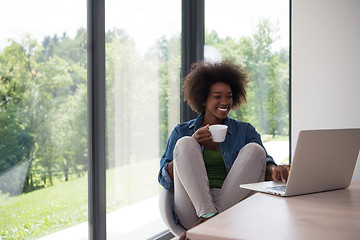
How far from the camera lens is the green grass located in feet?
6.06

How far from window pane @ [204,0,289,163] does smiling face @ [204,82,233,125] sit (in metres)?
0.81

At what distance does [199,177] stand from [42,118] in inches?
32.7

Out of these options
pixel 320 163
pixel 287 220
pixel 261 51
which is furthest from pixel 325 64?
Result: pixel 287 220

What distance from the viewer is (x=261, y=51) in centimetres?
327

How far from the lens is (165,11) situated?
3115 mm

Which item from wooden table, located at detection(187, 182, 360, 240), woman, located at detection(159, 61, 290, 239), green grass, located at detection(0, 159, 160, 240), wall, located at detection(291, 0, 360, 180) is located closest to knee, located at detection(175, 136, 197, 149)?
woman, located at detection(159, 61, 290, 239)

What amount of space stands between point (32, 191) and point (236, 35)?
6.95 feet

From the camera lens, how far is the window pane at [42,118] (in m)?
1.82

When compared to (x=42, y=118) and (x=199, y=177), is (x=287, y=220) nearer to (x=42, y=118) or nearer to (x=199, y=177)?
(x=199, y=177)

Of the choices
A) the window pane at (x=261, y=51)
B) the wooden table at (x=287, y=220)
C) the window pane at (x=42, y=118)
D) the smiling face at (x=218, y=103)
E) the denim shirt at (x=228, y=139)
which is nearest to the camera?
the wooden table at (x=287, y=220)

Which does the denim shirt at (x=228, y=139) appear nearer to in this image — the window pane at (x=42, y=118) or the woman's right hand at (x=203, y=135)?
the woman's right hand at (x=203, y=135)

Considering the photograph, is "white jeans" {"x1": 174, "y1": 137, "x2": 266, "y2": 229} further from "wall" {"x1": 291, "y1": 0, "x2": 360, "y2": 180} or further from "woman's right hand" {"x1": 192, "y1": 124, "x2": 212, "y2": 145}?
"wall" {"x1": 291, "y1": 0, "x2": 360, "y2": 180}

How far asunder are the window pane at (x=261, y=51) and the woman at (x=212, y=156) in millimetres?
625

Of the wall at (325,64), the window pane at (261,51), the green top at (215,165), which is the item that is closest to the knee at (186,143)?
the green top at (215,165)
